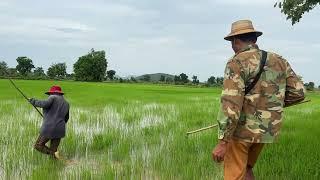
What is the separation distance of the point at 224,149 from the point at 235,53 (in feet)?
3.03

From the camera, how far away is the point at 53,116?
8.96m

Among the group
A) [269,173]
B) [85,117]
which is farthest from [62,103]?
[85,117]

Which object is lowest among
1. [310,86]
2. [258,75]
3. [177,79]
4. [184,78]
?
[310,86]

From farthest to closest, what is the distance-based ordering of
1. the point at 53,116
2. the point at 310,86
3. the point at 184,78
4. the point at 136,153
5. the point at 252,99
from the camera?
1. the point at 184,78
2. the point at 310,86
3. the point at 136,153
4. the point at 53,116
5. the point at 252,99

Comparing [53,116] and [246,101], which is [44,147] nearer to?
[53,116]

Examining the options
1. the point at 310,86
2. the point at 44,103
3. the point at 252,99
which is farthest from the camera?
the point at 310,86

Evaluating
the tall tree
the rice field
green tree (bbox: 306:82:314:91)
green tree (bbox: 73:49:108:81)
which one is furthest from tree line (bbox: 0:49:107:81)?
the rice field

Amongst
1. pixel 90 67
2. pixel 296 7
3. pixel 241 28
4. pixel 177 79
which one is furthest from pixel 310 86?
pixel 241 28

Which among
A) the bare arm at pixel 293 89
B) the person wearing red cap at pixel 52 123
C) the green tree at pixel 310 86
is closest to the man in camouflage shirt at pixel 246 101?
the bare arm at pixel 293 89

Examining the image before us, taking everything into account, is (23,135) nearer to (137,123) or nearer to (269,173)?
(137,123)

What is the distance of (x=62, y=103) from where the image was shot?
9039 millimetres

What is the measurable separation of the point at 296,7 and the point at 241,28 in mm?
5763

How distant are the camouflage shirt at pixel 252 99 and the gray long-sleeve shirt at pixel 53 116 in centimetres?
453

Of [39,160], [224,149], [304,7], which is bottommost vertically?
[39,160]
